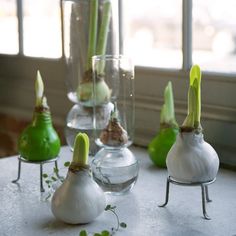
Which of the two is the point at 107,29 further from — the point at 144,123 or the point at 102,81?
the point at 144,123

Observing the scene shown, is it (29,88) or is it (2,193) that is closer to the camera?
(2,193)

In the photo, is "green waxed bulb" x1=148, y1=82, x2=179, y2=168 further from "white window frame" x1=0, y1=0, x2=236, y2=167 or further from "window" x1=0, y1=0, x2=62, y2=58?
"window" x1=0, y1=0, x2=62, y2=58

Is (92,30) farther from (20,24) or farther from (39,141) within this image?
(20,24)

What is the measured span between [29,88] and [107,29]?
0.52 metres

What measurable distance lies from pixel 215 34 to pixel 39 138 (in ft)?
1.46

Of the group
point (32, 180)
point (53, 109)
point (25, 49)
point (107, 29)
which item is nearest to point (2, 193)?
point (32, 180)

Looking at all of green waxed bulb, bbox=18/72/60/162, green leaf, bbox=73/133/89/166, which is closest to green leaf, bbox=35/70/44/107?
green waxed bulb, bbox=18/72/60/162

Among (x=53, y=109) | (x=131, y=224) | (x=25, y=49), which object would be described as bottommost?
(x=131, y=224)

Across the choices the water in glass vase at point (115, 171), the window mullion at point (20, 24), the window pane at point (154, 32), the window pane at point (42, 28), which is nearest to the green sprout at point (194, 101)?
the water in glass vase at point (115, 171)

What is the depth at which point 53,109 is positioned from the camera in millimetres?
1652

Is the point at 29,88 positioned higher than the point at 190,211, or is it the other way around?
the point at 29,88

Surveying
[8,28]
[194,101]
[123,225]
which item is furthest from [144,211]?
[8,28]

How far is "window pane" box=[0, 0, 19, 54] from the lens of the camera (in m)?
1.77

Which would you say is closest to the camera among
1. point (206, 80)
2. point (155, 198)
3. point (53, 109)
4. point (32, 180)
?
point (155, 198)
